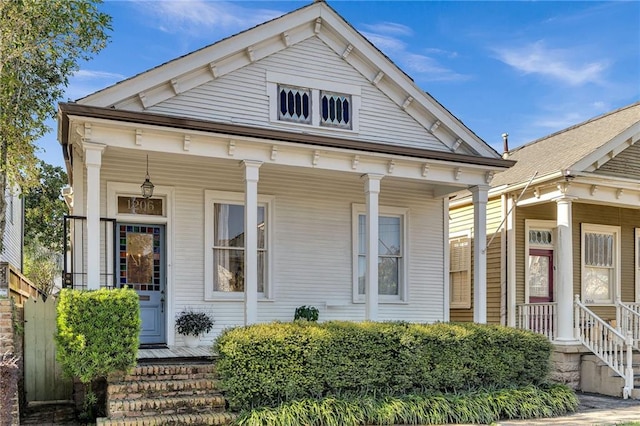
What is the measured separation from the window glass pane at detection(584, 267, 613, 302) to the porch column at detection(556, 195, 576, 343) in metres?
2.53

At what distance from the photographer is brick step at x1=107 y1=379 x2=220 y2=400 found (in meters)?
7.64

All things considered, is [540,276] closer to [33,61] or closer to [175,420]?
[175,420]

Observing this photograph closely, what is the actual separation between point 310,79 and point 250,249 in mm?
3549

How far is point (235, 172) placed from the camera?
1084 centimetres

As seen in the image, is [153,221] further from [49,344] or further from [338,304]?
[338,304]

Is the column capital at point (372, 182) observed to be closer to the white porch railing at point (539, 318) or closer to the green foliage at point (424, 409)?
the green foliage at point (424, 409)

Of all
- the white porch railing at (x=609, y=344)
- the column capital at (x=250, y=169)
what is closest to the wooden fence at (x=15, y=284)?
the column capital at (x=250, y=169)

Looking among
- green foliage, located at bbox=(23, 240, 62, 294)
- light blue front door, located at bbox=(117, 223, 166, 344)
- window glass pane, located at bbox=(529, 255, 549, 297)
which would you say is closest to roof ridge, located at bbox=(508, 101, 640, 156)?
window glass pane, located at bbox=(529, 255, 549, 297)

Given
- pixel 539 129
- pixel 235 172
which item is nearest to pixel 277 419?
pixel 235 172

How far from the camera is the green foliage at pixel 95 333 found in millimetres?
7445

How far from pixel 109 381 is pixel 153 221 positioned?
3.20 m

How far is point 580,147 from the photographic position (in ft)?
41.9

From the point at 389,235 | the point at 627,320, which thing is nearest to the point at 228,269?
the point at 389,235

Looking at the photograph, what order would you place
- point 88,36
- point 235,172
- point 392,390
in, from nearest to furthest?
point 392,390 < point 88,36 < point 235,172
